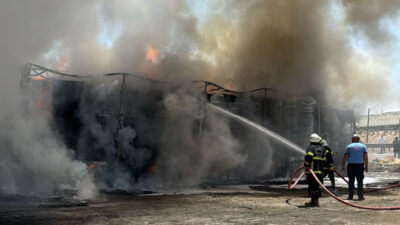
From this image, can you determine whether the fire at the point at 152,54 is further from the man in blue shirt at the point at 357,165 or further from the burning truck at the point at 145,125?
the man in blue shirt at the point at 357,165

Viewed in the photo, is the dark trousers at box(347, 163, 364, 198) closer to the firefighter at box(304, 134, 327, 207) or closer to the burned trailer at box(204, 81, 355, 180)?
the firefighter at box(304, 134, 327, 207)

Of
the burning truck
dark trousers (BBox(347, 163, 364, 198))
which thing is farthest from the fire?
dark trousers (BBox(347, 163, 364, 198))

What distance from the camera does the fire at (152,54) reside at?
17.9 m

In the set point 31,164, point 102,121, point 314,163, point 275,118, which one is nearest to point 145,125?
point 102,121

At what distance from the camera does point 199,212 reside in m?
7.89

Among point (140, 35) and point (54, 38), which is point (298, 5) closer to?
point (140, 35)

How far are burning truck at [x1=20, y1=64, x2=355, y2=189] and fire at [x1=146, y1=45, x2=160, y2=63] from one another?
2414 millimetres

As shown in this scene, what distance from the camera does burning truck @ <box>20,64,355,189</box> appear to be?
1363cm

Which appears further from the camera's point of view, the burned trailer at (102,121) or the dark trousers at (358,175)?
the burned trailer at (102,121)

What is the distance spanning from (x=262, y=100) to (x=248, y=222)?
1221 centimetres

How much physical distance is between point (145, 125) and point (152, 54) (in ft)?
13.9

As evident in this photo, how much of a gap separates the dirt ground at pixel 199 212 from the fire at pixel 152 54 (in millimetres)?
8719

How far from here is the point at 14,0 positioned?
10.1 m

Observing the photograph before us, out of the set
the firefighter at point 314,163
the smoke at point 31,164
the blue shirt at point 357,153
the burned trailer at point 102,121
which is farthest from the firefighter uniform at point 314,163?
the burned trailer at point 102,121
